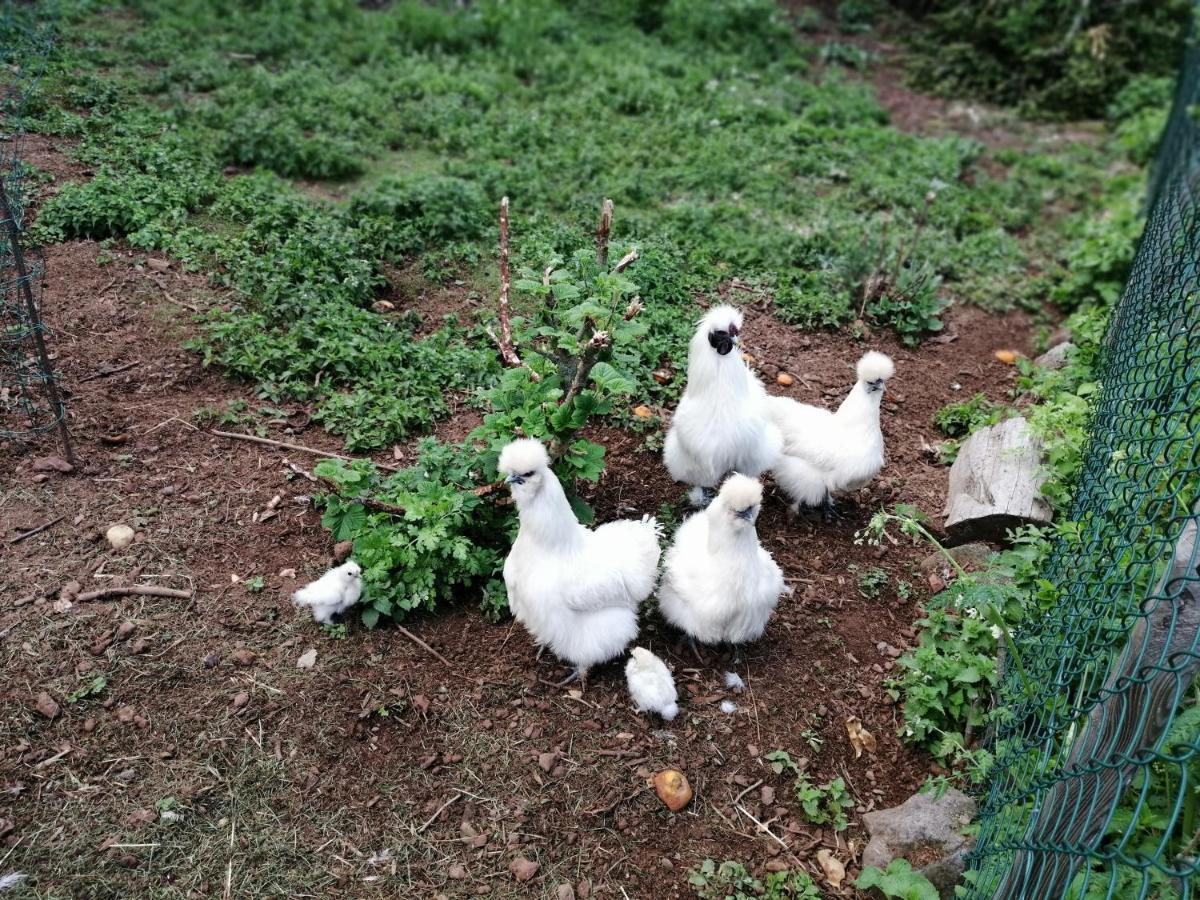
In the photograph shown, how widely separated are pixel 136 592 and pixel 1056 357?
20.8 ft

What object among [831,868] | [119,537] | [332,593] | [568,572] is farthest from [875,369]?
[119,537]

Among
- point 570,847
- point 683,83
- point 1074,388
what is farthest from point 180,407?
point 683,83

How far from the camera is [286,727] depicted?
3609mm

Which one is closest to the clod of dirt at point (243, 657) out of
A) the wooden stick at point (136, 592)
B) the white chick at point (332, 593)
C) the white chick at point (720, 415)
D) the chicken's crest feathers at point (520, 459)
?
the white chick at point (332, 593)

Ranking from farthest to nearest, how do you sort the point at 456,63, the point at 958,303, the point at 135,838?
the point at 456,63
the point at 958,303
the point at 135,838

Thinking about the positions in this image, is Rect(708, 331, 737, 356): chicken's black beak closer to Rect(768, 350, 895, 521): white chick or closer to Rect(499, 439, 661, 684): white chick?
Rect(768, 350, 895, 521): white chick

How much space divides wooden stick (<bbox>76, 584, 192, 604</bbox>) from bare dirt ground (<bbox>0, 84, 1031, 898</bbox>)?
0.04 meters

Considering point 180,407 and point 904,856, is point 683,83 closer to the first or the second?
point 180,407

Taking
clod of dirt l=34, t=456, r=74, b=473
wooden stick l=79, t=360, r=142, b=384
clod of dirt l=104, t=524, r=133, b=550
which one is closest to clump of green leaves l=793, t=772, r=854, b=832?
clod of dirt l=104, t=524, r=133, b=550

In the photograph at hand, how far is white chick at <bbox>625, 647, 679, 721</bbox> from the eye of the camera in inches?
147

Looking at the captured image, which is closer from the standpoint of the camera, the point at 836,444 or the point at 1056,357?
the point at 836,444

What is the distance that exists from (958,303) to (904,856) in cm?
538

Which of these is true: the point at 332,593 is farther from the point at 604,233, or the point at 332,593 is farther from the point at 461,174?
the point at 461,174

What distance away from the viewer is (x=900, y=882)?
9.57ft
